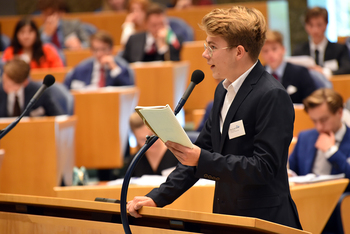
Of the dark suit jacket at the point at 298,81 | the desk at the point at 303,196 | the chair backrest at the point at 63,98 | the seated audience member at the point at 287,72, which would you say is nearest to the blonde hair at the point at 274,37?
the seated audience member at the point at 287,72

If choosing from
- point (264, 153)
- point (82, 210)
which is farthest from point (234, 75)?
point (82, 210)

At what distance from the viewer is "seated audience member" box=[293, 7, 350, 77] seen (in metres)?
4.36

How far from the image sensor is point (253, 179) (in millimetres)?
1267

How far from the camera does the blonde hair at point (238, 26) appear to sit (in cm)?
132

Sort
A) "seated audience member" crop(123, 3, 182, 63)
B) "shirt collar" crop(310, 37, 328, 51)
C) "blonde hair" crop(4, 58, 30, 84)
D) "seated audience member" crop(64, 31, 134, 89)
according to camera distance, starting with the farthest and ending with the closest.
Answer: "seated audience member" crop(123, 3, 182, 63), "shirt collar" crop(310, 37, 328, 51), "seated audience member" crop(64, 31, 134, 89), "blonde hair" crop(4, 58, 30, 84)

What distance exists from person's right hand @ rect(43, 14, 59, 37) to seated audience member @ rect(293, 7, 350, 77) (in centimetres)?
291

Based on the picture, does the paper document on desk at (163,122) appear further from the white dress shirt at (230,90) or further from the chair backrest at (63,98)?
the chair backrest at (63,98)

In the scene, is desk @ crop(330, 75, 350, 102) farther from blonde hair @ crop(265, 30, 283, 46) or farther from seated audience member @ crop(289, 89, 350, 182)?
seated audience member @ crop(289, 89, 350, 182)

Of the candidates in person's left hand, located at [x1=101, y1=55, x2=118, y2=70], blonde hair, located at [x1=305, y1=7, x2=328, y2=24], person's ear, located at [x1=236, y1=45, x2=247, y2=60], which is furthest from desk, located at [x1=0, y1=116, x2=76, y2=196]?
blonde hair, located at [x1=305, y1=7, x2=328, y2=24]

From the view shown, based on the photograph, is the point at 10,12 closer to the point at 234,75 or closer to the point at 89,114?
the point at 89,114

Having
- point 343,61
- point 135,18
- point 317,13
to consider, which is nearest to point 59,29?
point 135,18

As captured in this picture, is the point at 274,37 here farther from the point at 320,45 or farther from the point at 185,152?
the point at 185,152

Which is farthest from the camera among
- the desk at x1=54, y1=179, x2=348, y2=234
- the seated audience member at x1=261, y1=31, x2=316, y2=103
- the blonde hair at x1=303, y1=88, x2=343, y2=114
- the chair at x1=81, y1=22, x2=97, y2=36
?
the chair at x1=81, y1=22, x2=97, y2=36

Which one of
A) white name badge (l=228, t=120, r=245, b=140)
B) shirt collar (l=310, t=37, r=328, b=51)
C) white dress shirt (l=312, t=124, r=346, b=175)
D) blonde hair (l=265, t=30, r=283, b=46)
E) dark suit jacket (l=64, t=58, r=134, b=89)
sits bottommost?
white dress shirt (l=312, t=124, r=346, b=175)
